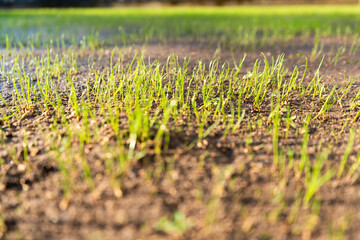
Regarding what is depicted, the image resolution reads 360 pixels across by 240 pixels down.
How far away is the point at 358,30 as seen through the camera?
174 inches

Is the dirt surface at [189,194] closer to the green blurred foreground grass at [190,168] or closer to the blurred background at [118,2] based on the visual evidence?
the green blurred foreground grass at [190,168]

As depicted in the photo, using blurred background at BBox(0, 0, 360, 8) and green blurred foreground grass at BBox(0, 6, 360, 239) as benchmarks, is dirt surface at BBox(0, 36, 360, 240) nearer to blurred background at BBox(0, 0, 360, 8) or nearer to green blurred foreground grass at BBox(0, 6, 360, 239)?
green blurred foreground grass at BBox(0, 6, 360, 239)

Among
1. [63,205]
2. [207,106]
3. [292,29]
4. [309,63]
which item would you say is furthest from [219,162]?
[292,29]

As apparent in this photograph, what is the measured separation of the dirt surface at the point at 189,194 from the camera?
3.36 ft

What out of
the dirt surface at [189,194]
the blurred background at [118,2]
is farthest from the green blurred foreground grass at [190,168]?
the blurred background at [118,2]

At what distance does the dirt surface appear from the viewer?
102 cm

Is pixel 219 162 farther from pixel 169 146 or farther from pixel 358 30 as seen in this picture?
pixel 358 30

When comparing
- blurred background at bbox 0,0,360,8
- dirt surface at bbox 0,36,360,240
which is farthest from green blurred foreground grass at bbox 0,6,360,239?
blurred background at bbox 0,0,360,8

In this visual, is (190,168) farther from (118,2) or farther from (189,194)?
(118,2)

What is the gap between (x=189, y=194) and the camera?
1.15 meters

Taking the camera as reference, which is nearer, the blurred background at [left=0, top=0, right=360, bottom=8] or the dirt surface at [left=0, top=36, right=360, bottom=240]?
the dirt surface at [left=0, top=36, right=360, bottom=240]

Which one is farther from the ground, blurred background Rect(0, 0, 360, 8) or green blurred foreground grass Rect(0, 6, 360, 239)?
blurred background Rect(0, 0, 360, 8)

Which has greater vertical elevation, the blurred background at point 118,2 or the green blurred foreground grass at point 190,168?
the blurred background at point 118,2

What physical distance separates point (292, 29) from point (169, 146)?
3.95 metres
